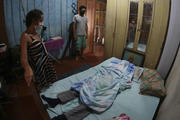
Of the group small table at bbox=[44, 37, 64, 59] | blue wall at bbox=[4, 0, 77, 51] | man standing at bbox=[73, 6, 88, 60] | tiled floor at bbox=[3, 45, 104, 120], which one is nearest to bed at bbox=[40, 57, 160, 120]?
tiled floor at bbox=[3, 45, 104, 120]

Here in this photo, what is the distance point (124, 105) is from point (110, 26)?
2.10m

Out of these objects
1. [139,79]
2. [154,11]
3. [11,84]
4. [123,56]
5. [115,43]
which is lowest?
[11,84]

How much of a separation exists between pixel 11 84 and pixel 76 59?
5.90 feet

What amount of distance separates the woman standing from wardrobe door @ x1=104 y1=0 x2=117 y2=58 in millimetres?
1826

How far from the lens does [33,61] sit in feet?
5.33

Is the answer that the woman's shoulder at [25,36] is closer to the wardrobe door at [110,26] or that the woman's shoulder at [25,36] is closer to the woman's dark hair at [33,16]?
the woman's dark hair at [33,16]

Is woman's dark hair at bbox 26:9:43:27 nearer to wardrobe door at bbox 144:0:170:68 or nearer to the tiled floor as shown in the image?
the tiled floor

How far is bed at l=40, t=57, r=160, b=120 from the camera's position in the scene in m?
1.41

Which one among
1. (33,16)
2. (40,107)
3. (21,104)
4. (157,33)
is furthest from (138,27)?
Result: (21,104)

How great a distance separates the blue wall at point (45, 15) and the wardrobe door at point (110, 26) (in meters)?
1.07

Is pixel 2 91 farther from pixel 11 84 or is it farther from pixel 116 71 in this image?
pixel 116 71

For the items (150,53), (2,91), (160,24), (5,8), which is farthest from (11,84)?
(160,24)

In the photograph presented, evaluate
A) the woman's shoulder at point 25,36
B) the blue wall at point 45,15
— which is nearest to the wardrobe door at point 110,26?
the blue wall at point 45,15

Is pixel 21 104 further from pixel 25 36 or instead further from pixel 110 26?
pixel 110 26
